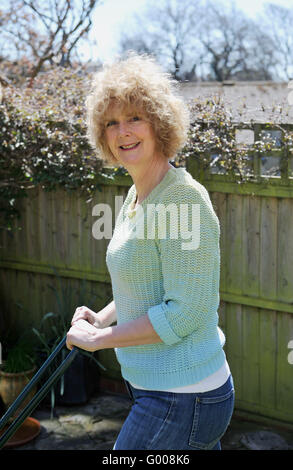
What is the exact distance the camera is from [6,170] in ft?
15.8

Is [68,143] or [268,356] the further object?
[68,143]

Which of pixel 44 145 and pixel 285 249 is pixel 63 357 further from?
pixel 285 249

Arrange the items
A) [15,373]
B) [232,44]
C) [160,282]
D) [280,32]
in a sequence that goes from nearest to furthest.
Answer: [160,282], [15,373], [280,32], [232,44]

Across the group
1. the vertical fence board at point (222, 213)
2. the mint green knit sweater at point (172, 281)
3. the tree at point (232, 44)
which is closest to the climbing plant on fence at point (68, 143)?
the vertical fence board at point (222, 213)

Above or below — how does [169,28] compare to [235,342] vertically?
above

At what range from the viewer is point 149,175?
2104 mm

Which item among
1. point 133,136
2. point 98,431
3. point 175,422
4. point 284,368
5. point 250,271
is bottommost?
point 98,431

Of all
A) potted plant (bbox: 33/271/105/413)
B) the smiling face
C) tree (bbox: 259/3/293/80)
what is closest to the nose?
the smiling face

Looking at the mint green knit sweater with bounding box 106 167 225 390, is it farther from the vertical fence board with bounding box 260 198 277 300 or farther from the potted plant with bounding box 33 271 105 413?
the potted plant with bounding box 33 271 105 413

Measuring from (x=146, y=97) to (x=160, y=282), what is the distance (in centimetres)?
61

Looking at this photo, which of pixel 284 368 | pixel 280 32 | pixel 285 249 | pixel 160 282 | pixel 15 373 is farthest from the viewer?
pixel 280 32

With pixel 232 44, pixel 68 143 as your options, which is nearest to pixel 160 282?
pixel 68 143

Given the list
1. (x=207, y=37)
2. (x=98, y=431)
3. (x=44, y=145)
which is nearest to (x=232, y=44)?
(x=207, y=37)
